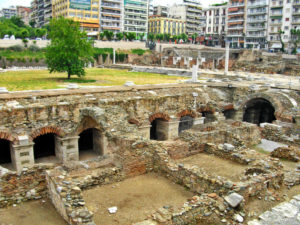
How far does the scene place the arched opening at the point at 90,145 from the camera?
53.5 ft

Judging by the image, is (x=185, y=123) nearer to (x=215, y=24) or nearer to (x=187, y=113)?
(x=187, y=113)

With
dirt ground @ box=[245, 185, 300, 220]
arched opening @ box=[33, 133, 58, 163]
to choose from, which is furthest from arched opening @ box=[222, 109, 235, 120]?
dirt ground @ box=[245, 185, 300, 220]

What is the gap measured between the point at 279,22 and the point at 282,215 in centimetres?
6477

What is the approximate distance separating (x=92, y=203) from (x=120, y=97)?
1022 cm

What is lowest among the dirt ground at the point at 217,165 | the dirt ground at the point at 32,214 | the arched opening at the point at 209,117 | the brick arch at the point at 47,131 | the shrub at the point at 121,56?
the dirt ground at the point at 32,214

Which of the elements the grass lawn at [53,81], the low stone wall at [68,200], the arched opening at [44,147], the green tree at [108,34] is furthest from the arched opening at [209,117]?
the green tree at [108,34]

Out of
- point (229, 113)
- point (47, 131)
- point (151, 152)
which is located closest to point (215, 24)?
point (229, 113)

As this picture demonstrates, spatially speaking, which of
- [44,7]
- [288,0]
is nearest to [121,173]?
[288,0]

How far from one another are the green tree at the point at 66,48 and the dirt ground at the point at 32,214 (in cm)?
1844

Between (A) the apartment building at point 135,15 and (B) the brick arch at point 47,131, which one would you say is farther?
(A) the apartment building at point 135,15

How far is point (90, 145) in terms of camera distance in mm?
18828

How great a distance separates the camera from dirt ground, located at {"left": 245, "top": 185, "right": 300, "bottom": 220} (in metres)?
8.66

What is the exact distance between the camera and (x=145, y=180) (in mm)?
11031

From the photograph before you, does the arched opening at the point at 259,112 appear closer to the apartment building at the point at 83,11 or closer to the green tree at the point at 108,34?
the green tree at the point at 108,34
